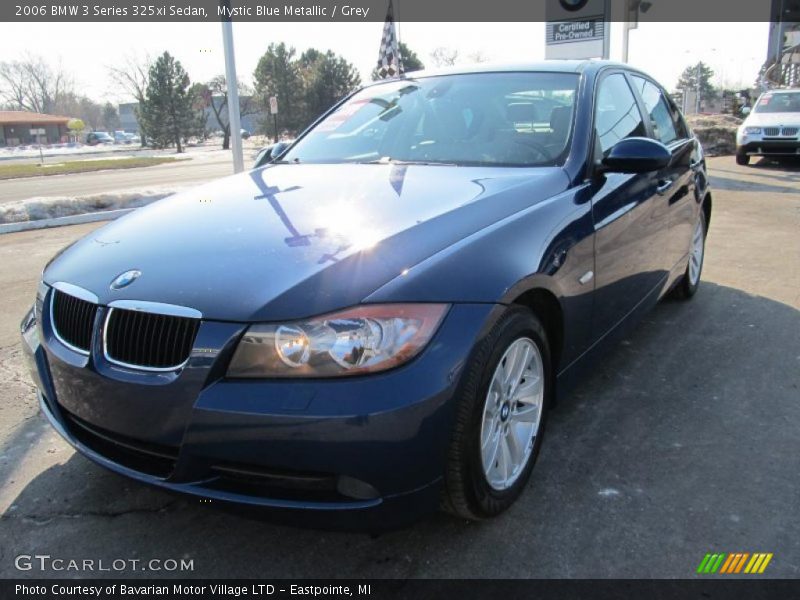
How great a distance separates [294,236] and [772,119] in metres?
15.3

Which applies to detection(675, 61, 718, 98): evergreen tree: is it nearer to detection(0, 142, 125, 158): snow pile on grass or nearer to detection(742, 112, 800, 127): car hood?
detection(0, 142, 125, 158): snow pile on grass

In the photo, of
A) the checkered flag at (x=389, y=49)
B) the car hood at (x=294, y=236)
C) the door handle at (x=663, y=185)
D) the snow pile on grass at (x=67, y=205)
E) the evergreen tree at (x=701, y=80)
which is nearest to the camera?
the car hood at (x=294, y=236)

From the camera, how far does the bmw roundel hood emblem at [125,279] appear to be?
2.14m

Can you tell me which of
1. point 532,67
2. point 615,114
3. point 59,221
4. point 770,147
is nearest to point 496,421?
point 615,114

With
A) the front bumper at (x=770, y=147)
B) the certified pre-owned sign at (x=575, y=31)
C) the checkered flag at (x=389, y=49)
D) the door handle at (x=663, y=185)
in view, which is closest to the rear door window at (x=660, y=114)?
the door handle at (x=663, y=185)

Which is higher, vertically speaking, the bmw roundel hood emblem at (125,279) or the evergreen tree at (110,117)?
the evergreen tree at (110,117)

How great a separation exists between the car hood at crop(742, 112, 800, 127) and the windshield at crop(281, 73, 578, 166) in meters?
13.5

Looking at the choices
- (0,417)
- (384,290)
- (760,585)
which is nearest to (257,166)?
(0,417)

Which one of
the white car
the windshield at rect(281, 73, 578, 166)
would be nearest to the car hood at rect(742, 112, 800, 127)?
the white car

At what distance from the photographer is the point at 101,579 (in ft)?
7.02

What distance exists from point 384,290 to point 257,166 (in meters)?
2.08

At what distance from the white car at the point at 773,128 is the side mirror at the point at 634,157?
13454mm

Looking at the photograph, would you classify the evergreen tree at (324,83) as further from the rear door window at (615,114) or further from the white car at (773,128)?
the rear door window at (615,114)

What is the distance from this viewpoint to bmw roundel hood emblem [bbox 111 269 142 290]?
2.14m
